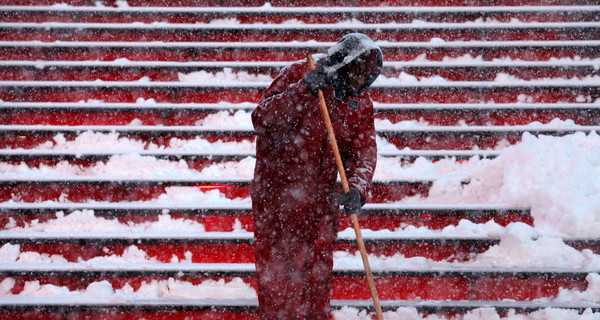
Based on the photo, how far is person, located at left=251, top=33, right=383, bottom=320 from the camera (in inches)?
89.7

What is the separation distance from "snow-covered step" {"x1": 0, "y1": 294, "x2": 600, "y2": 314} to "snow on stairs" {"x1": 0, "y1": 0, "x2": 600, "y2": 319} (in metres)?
0.01

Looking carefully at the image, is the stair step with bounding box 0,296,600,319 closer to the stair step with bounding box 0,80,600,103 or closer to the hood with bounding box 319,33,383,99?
the hood with bounding box 319,33,383,99

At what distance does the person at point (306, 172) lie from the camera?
228cm

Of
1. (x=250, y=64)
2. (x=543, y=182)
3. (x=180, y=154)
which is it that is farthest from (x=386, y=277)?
(x=250, y=64)

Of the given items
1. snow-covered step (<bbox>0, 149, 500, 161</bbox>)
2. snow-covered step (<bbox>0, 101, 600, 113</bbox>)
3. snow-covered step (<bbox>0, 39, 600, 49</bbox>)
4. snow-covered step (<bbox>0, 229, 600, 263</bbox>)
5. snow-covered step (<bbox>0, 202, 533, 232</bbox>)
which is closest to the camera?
snow-covered step (<bbox>0, 229, 600, 263</bbox>)

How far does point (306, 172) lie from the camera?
7.85ft

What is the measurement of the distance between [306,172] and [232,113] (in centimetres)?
206

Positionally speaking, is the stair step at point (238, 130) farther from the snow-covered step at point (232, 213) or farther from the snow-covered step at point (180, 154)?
the snow-covered step at point (232, 213)

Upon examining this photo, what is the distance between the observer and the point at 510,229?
10.7 feet

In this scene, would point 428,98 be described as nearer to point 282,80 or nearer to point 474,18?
point 474,18

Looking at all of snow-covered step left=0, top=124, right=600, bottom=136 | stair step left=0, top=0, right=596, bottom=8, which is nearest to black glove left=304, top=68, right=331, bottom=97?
snow-covered step left=0, top=124, right=600, bottom=136

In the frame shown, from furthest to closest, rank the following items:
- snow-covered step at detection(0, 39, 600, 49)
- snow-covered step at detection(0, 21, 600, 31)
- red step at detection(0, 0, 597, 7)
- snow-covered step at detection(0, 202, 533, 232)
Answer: red step at detection(0, 0, 597, 7)
snow-covered step at detection(0, 21, 600, 31)
snow-covered step at detection(0, 39, 600, 49)
snow-covered step at detection(0, 202, 533, 232)

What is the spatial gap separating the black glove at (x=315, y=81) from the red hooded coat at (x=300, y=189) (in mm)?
111

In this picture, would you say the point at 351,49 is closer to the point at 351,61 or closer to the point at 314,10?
the point at 351,61
